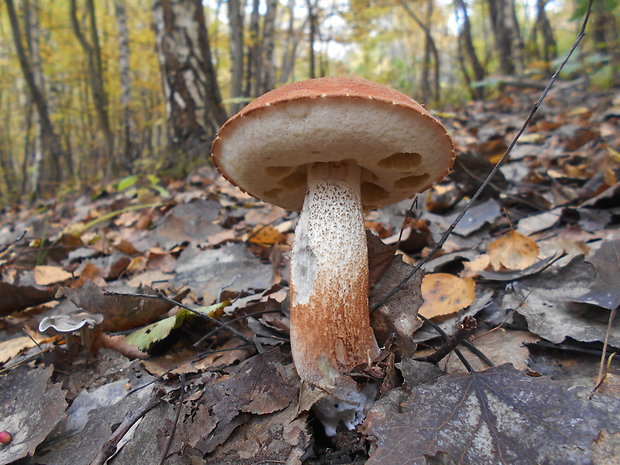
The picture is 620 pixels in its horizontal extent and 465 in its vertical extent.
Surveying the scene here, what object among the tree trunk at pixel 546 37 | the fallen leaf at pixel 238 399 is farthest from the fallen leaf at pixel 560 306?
the tree trunk at pixel 546 37

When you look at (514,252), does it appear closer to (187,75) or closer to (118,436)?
(118,436)

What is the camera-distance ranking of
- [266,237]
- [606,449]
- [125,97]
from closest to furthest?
[606,449], [266,237], [125,97]

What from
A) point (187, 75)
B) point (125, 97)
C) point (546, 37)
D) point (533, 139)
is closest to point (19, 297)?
point (187, 75)

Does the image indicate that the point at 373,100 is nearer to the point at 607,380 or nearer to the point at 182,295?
the point at 607,380

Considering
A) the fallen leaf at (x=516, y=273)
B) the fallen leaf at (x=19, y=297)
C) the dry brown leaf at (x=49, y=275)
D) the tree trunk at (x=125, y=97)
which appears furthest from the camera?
the tree trunk at (x=125, y=97)

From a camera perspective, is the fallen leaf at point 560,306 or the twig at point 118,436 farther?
the fallen leaf at point 560,306

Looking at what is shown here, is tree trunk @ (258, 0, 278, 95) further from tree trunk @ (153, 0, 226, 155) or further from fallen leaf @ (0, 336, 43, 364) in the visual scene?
fallen leaf @ (0, 336, 43, 364)

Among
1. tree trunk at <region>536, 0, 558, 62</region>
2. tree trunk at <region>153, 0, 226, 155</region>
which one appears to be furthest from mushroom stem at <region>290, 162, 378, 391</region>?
tree trunk at <region>536, 0, 558, 62</region>

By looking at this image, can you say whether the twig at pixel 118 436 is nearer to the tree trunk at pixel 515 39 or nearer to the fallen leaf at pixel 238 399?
the fallen leaf at pixel 238 399
